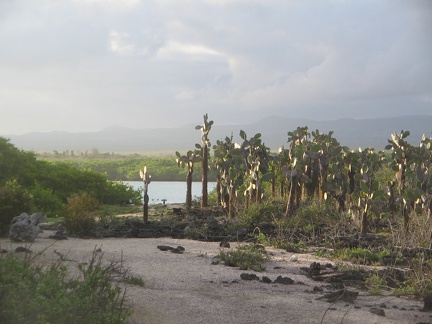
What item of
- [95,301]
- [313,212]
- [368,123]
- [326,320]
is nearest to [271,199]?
[313,212]

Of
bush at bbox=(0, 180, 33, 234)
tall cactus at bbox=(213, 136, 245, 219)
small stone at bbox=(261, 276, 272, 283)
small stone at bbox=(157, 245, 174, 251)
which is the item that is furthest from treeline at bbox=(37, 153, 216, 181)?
small stone at bbox=(261, 276, 272, 283)

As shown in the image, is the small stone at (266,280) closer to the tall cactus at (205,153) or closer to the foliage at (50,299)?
the foliage at (50,299)

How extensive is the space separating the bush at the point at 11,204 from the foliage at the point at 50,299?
5590mm

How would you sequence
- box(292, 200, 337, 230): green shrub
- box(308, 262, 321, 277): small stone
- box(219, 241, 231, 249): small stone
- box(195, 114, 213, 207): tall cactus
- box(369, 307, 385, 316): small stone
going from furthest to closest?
1. box(195, 114, 213, 207): tall cactus
2. box(292, 200, 337, 230): green shrub
3. box(219, 241, 231, 249): small stone
4. box(308, 262, 321, 277): small stone
5. box(369, 307, 385, 316): small stone

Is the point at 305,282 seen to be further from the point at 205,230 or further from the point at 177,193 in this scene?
the point at 177,193

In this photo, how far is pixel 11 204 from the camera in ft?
35.4

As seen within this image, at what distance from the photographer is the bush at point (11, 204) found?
10.6 meters

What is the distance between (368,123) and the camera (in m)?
193

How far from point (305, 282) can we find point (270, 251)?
86.3 inches

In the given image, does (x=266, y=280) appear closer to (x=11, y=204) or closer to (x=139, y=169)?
(x=11, y=204)

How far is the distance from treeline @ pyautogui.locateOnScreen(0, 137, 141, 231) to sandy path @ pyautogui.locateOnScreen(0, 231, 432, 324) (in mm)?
7435

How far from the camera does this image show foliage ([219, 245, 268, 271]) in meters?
8.50

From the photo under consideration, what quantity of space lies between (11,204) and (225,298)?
5.68 m

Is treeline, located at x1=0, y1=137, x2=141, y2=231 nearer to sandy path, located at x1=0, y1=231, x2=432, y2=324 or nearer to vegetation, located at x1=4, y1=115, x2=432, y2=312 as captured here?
Result: vegetation, located at x1=4, y1=115, x2=432, y2=312
